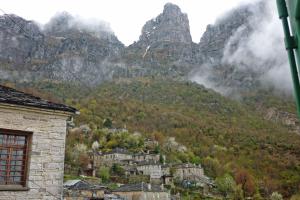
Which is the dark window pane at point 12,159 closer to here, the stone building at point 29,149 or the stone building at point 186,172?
the stone building at point 29,149

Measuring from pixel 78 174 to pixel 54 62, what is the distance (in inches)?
4493

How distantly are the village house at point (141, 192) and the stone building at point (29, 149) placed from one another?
1781 inches

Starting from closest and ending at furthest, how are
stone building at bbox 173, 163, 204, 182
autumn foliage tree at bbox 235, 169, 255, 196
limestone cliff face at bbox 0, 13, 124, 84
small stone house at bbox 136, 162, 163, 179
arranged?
1. small stone house at bbox 136, 162, 163, 179
2. stone building at bbox 173, 163, 204, 182
3. autumn foliage tree at bbox 235, 169, 255, 196
4. limestone cliff face at bbox 0, 13, 124, 84

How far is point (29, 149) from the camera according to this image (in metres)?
10.1

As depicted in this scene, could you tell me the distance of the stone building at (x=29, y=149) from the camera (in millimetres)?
9734

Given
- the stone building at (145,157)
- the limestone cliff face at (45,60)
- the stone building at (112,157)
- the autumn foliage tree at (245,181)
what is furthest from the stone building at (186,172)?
the limestone cliff face at (45,60)

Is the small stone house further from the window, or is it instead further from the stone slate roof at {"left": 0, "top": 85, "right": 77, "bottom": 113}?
the window

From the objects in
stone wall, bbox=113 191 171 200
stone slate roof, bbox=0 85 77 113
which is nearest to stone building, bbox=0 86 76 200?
stone slate roof, bbox=0 85 77 113

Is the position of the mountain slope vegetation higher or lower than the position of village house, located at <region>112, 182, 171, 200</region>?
higher

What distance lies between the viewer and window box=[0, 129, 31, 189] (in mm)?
9742

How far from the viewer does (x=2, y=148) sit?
9695 millimetres

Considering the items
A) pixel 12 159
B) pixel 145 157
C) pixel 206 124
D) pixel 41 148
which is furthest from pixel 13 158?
pixel 206 124

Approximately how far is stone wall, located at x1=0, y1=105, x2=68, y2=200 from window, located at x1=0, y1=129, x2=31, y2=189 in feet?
0.58

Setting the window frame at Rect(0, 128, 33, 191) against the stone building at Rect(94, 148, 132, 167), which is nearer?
the window frame at Rect(0, 128, 33, 191)
